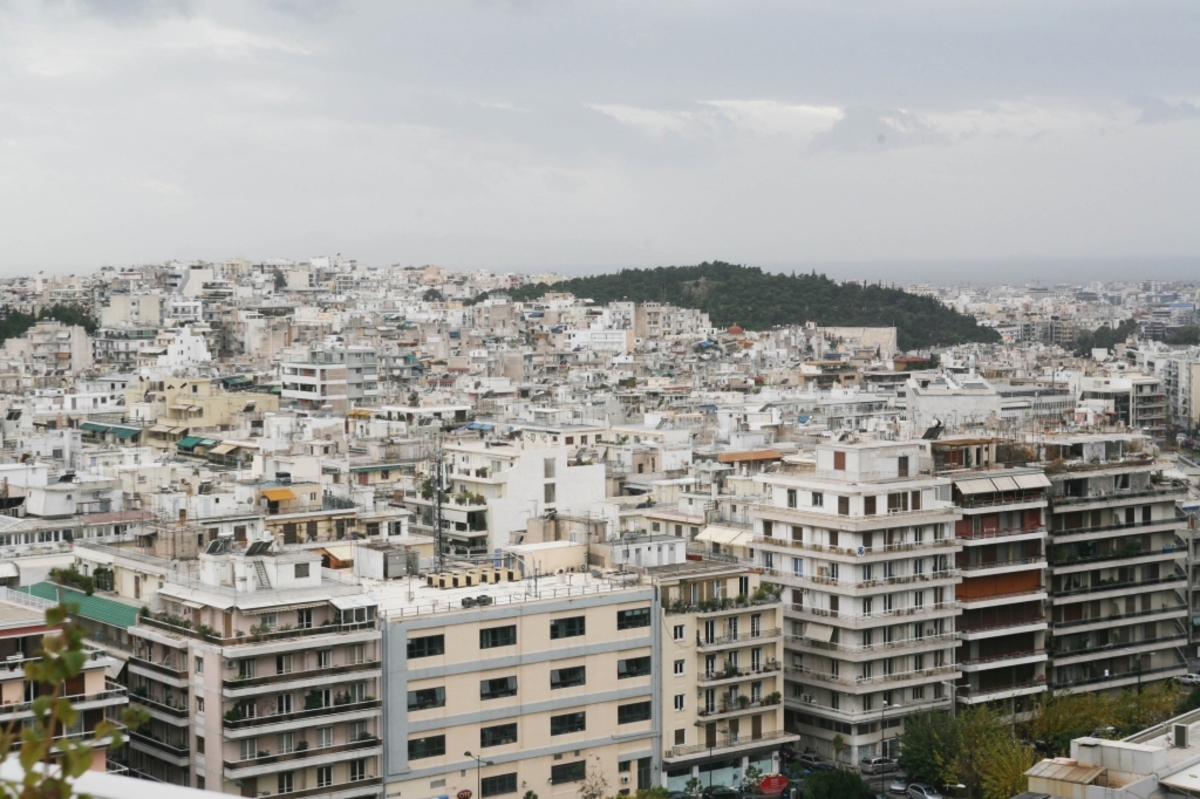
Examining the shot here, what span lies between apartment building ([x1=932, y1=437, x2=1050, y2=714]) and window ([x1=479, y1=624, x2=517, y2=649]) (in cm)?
713

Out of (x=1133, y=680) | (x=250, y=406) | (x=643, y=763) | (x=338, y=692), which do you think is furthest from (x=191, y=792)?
(x=250, y=406)

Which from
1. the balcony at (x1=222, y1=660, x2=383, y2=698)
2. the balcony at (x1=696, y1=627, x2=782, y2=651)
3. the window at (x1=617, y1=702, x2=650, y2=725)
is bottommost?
the window at (x1=617, y1=702, x2=650, y2=725)

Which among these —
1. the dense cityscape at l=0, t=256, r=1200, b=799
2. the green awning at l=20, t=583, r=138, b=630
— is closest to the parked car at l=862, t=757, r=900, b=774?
the dense cityscape at l=0, t=256, r=1200, b=799

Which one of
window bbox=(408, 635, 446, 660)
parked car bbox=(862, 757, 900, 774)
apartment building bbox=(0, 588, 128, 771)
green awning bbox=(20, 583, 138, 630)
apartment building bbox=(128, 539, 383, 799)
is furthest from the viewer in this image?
parked car bbox=(862, 757, 900, 774)

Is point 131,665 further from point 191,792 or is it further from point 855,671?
point 191,792

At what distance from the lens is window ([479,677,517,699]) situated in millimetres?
18938

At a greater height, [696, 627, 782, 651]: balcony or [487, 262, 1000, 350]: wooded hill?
[487, 262, 1000, 350]: wooded hill

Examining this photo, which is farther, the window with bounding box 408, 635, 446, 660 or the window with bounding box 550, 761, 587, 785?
the window with bounding box 550, 761, 587, 785

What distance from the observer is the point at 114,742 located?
3492mm

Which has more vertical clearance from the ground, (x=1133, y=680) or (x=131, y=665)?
(x=131, y=665)

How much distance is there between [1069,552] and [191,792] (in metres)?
23.2

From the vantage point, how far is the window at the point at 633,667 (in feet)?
65.9

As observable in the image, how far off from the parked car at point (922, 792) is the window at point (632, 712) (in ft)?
10.9

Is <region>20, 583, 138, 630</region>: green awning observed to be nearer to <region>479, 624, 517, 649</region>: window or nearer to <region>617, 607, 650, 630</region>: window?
<region>479, 624, 517, 649</region>: window
